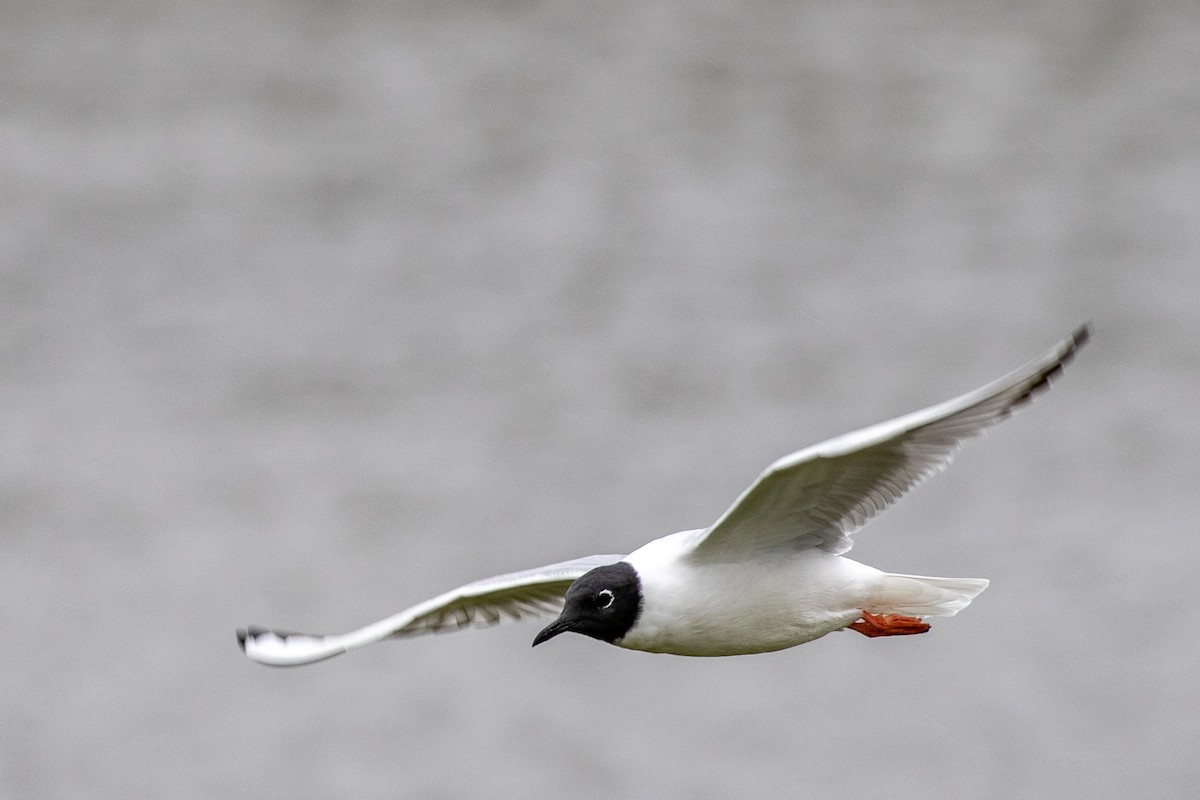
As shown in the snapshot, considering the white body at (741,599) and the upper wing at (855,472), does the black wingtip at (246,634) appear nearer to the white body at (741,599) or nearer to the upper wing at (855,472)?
the white body at (741,599)

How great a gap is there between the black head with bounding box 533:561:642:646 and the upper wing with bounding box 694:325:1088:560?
0.75ft

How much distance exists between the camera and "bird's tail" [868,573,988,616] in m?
5.44

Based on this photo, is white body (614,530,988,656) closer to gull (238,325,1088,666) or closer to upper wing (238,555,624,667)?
gull (238,325,1088,666)

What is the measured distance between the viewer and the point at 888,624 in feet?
17.9

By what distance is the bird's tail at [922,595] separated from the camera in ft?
17.8

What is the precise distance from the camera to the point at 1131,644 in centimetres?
1697

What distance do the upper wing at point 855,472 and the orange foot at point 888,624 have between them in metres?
0.23

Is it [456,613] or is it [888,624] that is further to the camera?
[456,613]

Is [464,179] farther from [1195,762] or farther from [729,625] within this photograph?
[729,625]

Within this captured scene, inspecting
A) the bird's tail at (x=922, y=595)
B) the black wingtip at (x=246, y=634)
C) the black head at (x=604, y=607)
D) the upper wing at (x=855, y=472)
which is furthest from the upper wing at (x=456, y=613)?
the bird's tail at (x=922, y=595)

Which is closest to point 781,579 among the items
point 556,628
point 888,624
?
point 888,624

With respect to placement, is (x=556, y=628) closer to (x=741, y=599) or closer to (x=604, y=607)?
(x=604, y=607)

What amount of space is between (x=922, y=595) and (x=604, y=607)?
1.01 meters

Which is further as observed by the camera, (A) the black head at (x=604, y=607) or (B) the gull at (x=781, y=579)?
(A) the black head at (x=604, y=607)
